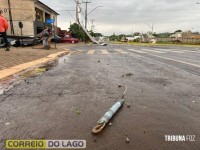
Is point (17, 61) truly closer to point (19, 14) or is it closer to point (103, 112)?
point (103, 112)

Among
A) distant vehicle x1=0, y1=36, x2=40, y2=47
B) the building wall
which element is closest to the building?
the building wall

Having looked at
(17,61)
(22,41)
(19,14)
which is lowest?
(17,61)

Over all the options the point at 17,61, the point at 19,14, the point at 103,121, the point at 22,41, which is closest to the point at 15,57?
the point at 17,61

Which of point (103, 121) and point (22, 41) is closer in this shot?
point (103, 121)

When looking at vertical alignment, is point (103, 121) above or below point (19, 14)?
below

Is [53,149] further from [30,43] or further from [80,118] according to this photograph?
[30,43]

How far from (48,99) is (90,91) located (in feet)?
3.01

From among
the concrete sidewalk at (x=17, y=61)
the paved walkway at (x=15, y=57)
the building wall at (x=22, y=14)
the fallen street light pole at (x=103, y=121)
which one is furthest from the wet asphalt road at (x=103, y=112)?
the building wall at (x=22, y=14)

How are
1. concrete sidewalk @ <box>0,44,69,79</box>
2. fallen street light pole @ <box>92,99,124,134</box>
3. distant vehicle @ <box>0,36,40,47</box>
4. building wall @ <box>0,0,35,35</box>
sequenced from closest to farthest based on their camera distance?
fallen street light pole @ <box>92,99,124,134</box>, concrete sidewalk @ <box>0,44,69,79</box>, distant vehicle @ <box>0,36,40,47</box>, building wall @ <box>0,0,35,35</box>

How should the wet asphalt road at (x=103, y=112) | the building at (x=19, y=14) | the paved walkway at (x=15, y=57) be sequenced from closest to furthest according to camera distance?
the wet asphalt road at (x=103, y=112) < the paved walkway at (x=15, y=57) < the building at (x=19, y=14)

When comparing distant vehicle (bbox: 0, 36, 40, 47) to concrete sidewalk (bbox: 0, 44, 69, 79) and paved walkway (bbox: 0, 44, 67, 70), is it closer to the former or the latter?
paved walkway (bbox: 0, 44, 67, 70)

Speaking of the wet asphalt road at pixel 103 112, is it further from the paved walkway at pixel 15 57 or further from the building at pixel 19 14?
the building at pixel 19 14

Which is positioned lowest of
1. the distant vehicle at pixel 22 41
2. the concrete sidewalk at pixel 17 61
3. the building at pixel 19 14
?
the concrete sidewalk at pixel 17 61

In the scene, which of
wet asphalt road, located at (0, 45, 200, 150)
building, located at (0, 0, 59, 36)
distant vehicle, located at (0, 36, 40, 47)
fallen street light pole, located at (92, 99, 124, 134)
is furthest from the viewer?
building, located at (0, 0, 59, 36)
